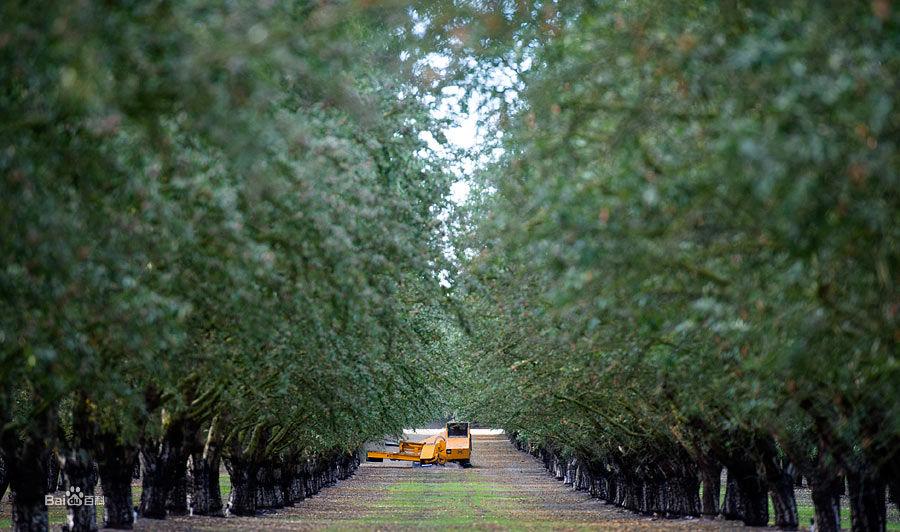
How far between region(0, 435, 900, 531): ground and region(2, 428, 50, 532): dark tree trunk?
6.40 meters

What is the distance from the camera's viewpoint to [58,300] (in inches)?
529

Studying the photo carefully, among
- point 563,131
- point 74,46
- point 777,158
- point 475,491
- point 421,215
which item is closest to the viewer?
point 74,46

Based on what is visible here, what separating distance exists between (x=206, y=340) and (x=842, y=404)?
9.84 metres

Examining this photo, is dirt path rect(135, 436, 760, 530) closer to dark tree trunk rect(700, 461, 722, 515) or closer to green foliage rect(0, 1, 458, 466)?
dark tree trunk rect(700, 461, 722, 515)

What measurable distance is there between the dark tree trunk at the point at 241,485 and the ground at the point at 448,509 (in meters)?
0.86

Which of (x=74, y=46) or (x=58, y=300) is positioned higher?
(x=74, y=46)

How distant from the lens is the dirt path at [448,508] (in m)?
38.8

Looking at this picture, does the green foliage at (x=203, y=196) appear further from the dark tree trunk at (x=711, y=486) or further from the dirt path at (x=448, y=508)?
the dark tree trunk at (x=711, y=486)

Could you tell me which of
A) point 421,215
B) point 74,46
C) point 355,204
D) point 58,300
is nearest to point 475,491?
point 421,215

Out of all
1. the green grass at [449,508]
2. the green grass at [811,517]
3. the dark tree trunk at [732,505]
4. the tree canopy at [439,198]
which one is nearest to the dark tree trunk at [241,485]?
the green grass at [449,508]

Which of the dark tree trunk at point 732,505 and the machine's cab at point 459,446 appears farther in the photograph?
the machine's cab at point 459,446

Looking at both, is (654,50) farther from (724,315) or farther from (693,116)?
(724,315)

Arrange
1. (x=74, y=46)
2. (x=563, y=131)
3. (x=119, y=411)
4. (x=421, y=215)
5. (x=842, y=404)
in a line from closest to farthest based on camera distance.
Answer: (x=74, y=46) → (x=563, y=131) → (x=842, y=404) → (x=119, y=411) → (x=421, y=215)

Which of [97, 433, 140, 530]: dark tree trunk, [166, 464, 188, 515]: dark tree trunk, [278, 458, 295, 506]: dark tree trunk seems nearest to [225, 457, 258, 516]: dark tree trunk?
[166, 464, 188, 515]: dark tree trunk
